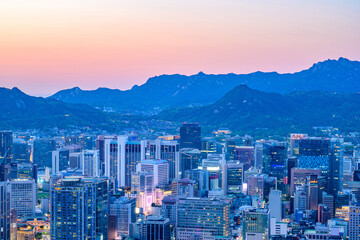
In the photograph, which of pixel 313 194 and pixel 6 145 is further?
pixel 6 145

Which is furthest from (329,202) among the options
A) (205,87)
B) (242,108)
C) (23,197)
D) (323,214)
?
(205,87)

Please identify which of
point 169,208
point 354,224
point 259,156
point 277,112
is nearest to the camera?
point 354,224

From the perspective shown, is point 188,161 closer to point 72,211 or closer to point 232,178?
point 232,178

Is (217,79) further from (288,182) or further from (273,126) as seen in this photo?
(288,182)

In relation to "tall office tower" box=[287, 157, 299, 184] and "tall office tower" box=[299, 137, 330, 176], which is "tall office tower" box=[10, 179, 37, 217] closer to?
"tall office tower" box=[287, 157, 299, 184]

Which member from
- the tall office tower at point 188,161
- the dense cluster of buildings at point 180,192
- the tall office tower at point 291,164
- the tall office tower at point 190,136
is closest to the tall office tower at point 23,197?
the dense cluster of buildings at point 180,192

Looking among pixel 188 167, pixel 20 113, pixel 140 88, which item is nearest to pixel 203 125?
pixel 20 113
